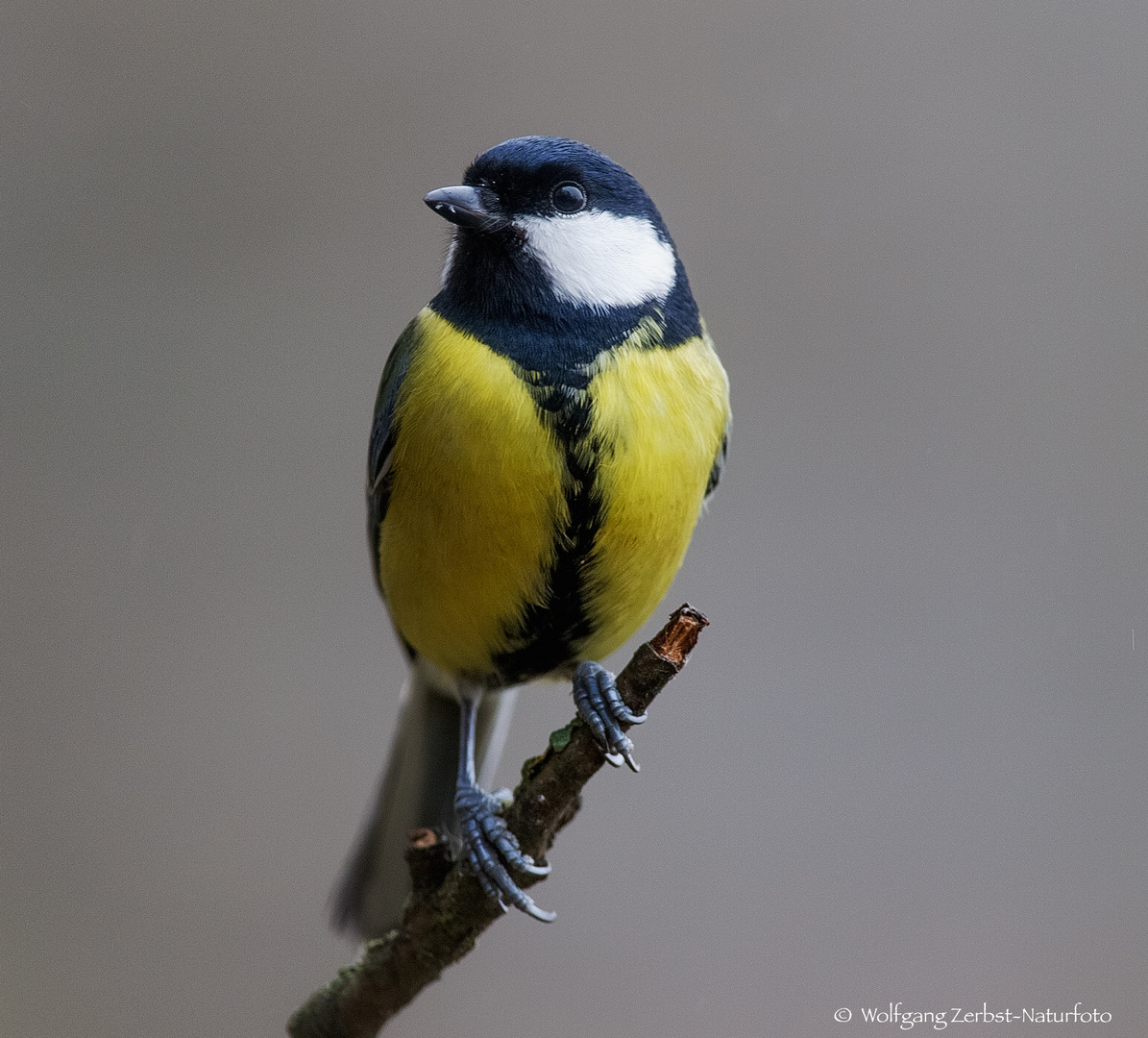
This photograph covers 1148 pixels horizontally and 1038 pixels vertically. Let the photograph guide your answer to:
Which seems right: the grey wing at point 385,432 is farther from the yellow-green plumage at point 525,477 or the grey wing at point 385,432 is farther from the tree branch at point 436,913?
the tree branch at point 436,913

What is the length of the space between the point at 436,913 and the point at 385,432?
0.60 m

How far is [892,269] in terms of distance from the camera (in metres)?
2.16

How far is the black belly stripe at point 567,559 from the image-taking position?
4.02 feet

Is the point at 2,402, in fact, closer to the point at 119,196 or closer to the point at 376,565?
the point at 119,196

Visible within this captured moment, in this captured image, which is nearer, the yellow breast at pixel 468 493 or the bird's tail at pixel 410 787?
the yellow breast at pixel 468 493

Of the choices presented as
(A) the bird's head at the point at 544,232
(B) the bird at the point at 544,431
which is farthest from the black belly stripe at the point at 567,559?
(A) the bird's head at the point at 544,232

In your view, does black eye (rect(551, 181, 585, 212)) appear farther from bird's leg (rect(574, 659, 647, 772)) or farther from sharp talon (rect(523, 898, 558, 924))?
sharp talon (rect(523, 898, 558, 924))

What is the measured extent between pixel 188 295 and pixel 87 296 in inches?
8.0

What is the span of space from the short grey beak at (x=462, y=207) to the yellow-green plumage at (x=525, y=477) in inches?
4.8

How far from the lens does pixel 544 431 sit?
4.01 ft

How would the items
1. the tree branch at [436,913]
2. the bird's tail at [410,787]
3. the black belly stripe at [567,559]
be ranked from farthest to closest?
the bird's tail at [410,787] < the tree branch at [436,913] < the black belly stripe at [567,559]

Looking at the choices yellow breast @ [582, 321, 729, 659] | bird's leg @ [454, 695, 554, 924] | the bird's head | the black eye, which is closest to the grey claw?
bird's leg @ [454, 695, 554, 924]

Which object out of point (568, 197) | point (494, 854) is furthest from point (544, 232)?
point (494, 854)

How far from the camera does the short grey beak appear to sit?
1.28 meters
